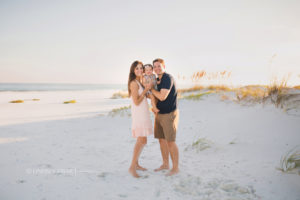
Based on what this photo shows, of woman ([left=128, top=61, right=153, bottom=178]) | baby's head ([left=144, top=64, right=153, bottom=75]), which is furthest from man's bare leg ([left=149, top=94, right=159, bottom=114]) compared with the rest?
baby's head ([left=144, top=64, right=153, bottom=75])

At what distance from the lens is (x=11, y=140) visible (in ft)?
16.3

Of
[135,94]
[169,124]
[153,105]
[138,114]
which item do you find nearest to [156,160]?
[169,124]

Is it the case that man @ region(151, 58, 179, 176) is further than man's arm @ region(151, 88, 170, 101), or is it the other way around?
man @ region(151, 58, 179, 176)

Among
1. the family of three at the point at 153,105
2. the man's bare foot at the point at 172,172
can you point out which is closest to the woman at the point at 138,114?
the family of three at the point at 153,105

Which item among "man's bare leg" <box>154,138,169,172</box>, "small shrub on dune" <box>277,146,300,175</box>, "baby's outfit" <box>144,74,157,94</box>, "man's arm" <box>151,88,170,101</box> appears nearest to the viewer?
"small shrub on dune" <box>277,146,300,175</box>

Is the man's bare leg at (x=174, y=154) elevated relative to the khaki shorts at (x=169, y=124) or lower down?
lower down

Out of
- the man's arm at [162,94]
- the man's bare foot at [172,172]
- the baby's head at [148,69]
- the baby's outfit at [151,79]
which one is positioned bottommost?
the man's bare foot at [172,172]

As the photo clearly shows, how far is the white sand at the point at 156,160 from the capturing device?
9.06 feet

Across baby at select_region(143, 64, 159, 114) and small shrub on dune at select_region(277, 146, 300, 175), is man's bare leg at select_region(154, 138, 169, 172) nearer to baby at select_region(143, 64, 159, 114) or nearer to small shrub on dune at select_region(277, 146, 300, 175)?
baby at select_region(143, 64, 159, 114)

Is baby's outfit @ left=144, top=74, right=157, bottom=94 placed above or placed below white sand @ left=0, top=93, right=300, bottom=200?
above

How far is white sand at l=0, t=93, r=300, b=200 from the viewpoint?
2.76m

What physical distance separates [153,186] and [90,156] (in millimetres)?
1776

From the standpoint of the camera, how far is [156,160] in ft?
13.4

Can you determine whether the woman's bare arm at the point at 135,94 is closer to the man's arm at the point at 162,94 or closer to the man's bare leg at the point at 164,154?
the man's arm at the point at 162,94
